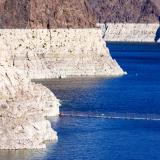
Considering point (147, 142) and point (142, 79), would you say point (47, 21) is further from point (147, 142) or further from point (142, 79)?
point (147, 142)

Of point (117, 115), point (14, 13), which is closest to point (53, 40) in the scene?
point (14, 13)

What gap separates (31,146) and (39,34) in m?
75.2

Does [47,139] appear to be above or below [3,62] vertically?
below

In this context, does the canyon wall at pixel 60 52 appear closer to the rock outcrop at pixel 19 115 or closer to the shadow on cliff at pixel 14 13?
the shadow on cliff at pixel 14 13

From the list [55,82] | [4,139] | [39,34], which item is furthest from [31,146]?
[39,34]

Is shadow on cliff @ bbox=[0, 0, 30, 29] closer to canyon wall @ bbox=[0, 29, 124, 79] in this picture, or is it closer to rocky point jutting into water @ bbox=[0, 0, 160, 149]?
rocky point jutting into water @ bbox=[0, 0, 160, 149]

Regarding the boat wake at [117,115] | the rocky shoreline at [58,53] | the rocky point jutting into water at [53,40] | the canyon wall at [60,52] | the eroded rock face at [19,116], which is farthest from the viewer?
the rocky point jutting into water at [53,40]

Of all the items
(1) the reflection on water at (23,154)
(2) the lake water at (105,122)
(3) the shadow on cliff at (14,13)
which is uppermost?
(3) the shadow on cliff at (14,13)

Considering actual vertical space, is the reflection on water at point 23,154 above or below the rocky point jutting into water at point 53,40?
below

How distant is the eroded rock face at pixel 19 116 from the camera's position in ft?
237

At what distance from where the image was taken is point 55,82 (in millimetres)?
132875

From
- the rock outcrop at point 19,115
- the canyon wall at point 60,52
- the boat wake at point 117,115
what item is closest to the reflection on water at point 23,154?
the rock outcrop at point 19,115

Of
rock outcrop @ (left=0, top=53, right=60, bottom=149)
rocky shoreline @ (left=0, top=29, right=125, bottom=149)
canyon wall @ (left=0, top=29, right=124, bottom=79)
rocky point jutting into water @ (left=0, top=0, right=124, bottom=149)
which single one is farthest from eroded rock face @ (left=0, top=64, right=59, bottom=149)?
canyon wall @ (left=0, top=29, right=124, bottom=79)

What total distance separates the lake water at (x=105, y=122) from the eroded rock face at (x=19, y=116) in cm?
95
